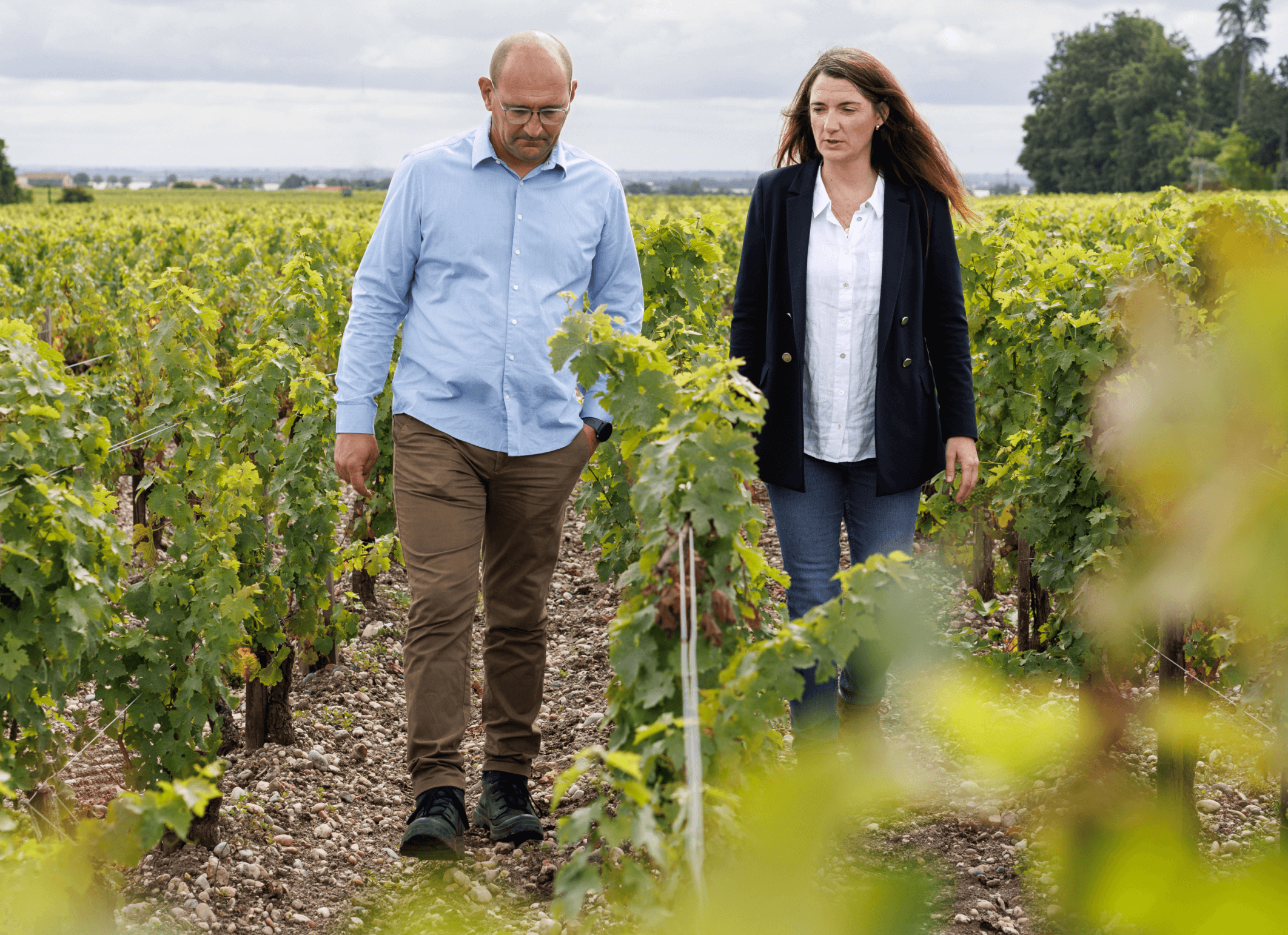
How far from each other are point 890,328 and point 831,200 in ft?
1.30

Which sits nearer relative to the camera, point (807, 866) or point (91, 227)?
point (807, 866)

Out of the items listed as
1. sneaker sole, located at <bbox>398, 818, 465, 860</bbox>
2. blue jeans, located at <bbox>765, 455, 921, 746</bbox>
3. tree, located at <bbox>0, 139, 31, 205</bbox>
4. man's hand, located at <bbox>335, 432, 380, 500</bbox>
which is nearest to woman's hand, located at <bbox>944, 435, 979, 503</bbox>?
blue jeans, located at <bbox>765, 455, 921, 746</bbox>

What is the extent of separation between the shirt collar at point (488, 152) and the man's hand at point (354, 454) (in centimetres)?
86

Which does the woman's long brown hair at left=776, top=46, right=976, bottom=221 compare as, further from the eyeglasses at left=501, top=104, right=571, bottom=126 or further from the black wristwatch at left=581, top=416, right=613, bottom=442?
the black wristwatch at left=581, top=416, right=613, bottom=442

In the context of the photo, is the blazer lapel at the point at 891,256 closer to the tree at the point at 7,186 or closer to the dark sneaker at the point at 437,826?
the dark sneaker at the point at 437,826

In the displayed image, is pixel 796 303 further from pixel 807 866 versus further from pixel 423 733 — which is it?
pixel 807 866

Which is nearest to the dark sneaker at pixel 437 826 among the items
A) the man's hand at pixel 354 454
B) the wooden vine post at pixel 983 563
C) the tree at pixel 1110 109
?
the man's hand at pixel 354 454

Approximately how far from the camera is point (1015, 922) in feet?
9.05

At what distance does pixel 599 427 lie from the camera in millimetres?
3496

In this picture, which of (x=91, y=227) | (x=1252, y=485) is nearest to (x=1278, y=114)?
(x=91, y=227)

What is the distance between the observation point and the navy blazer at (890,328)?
3010 millimetres

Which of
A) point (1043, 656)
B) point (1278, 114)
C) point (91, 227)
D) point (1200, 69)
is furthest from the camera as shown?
point (1200, 69)

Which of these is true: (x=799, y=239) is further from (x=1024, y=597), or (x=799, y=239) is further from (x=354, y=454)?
(x=1024, y=597)

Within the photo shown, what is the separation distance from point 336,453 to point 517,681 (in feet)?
3.01
